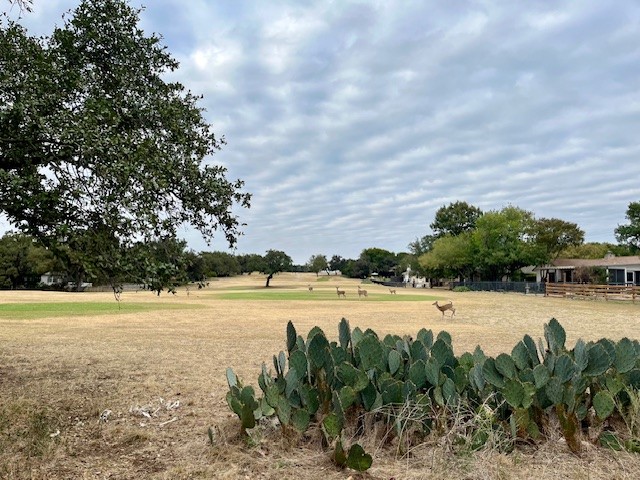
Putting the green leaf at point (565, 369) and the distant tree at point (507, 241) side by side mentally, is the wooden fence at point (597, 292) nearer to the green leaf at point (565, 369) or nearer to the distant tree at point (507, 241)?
the distant tree at point (507, 241)

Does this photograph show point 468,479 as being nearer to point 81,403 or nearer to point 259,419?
point 259,419

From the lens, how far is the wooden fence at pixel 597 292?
3985 cm

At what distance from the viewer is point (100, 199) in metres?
6.20

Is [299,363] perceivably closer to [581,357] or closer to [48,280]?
[581,357]

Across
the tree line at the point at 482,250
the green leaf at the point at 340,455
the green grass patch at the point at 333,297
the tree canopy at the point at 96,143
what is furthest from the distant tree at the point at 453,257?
the green leaf at the point at 340,455

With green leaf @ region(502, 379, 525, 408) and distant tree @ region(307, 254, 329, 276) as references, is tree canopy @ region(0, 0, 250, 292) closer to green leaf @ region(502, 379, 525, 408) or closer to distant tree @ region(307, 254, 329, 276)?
green leaf @ region(502, 379, 525, 408)

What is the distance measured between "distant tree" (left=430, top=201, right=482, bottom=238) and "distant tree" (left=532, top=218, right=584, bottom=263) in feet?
107

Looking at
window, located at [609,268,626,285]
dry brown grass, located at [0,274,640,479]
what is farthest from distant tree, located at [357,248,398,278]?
dry brown grass, located at [0,274,640,479]

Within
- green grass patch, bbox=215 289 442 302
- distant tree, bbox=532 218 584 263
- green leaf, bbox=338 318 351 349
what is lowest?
green grass patch, bbox=215 289 442 302

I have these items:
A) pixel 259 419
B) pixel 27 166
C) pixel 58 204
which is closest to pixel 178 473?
pixel 259 419

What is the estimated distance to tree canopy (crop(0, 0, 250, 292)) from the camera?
19.0 feet

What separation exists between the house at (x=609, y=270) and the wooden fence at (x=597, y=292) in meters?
12.7

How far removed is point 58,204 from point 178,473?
145 inches

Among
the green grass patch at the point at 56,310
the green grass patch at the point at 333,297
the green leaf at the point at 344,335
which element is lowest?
the green grass patch at the point at 333,297
